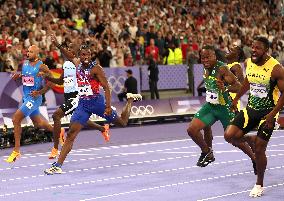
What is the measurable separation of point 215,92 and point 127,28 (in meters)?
13.8

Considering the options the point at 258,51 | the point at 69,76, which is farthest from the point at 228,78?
the point at 69,76

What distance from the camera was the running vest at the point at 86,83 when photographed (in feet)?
46.6

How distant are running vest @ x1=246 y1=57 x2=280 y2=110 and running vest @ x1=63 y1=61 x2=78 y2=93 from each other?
6291mm

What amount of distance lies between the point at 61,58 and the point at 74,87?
6981mm

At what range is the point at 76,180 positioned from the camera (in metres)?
13.2

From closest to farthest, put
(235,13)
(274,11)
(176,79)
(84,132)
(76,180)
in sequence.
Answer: (76,180)
(84,132)
(176,79)
(235,13)
(274,11)

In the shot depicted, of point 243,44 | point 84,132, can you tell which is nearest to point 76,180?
point 84,132

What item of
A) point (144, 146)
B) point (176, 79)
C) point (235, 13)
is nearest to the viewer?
point (144, 146)

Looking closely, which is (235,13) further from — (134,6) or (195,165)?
(195,165)

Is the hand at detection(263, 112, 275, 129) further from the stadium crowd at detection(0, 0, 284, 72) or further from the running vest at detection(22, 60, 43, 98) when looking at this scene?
the stadium crowd at detection(0, 0, 284, 72)

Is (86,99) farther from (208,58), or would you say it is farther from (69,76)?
(69,76)

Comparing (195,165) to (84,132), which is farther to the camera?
(84,132)

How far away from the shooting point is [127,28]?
2692 cm

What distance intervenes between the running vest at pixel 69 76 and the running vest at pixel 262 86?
6.29 meters
